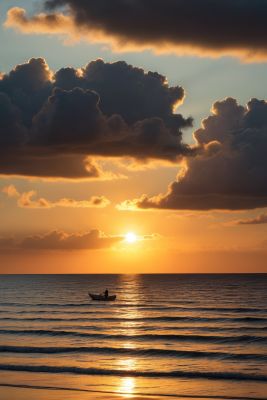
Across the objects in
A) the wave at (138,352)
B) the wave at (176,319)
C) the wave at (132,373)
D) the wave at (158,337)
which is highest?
the wave at (176,319)

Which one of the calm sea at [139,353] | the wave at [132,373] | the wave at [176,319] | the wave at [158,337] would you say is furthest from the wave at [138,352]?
the wave at [176,319]

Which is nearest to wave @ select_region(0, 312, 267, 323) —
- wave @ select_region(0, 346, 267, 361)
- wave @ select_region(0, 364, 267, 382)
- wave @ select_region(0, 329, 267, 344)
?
wave @ select_region(0, 329, 267, 344)

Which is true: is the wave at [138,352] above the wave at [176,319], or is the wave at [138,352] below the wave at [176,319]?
below

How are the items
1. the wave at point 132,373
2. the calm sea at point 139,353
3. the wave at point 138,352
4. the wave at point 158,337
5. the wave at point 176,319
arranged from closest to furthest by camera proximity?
the calm sea at point 139,353 → the wave at point 132,373 → the wave at point 138,352 → the wave at point 158,337 → the wave at point 176,319

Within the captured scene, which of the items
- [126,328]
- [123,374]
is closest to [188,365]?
[123,374]

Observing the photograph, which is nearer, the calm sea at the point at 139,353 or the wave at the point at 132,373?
the calm sea at the point at 139,353

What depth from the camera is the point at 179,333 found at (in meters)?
44.3

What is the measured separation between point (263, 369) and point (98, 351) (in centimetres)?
1437

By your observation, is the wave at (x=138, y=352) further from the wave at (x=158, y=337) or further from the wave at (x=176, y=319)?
the wave at (x=176, y=319)

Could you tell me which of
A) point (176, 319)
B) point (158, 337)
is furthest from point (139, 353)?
point (176, 319)

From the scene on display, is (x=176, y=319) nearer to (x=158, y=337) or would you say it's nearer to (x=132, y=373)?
(x=158, y=337)

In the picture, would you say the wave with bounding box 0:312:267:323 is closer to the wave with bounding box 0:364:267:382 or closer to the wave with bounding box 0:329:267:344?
the wave with bounding box 0:329:267:344

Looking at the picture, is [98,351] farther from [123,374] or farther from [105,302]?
[105,302]

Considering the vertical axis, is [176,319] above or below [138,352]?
above
